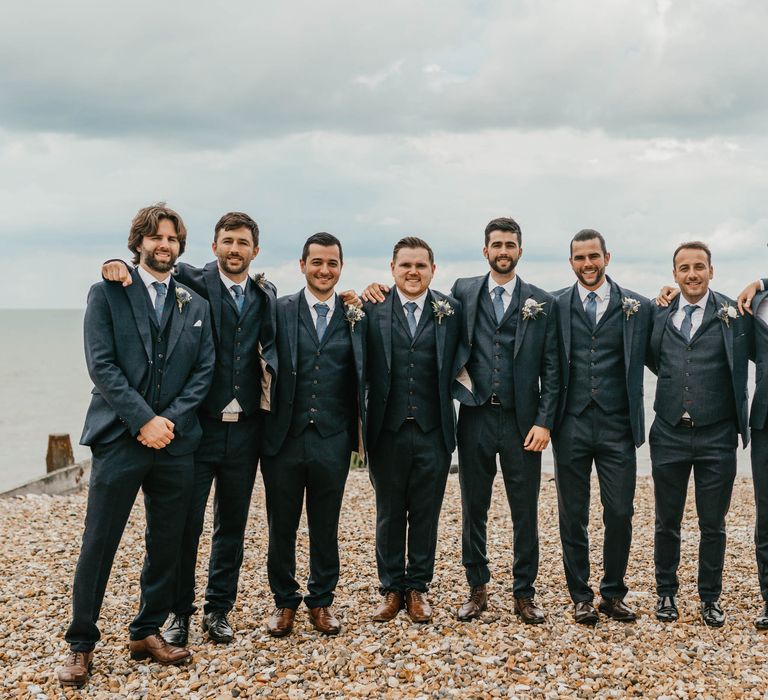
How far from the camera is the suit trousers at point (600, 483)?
6.20m

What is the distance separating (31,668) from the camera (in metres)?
5.59

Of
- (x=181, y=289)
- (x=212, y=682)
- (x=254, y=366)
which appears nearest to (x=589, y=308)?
(x=254, y=366)

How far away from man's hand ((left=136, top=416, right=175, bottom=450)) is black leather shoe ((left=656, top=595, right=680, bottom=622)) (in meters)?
4.23

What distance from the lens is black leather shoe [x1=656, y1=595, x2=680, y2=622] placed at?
6.40 m

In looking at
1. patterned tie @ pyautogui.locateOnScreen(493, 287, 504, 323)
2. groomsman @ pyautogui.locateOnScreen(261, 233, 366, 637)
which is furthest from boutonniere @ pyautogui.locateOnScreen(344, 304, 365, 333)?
patterned tie @ pyautogui.locateOnScreen(493, 287, 504, 323)

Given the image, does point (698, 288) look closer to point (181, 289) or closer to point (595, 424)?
point (595, 424)

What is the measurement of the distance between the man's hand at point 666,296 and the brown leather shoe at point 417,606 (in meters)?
3.11

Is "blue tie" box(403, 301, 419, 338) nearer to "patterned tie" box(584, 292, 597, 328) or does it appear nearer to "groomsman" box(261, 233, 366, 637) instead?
"groomsman" box(261, 233, 366, 637)

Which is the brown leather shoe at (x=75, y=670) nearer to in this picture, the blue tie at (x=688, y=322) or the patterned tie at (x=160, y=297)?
the patterned tie at (x=160, y=297)

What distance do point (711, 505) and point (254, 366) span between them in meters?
3.87

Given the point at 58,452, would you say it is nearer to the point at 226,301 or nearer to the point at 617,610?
the point at 226,301

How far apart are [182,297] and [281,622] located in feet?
8.48

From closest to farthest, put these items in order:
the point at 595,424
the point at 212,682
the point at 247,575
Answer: the point at 212,682, the point at 595,424, the point at 247,575

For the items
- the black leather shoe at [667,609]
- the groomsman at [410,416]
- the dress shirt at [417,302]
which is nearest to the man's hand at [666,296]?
the groomsman at [410,416]
